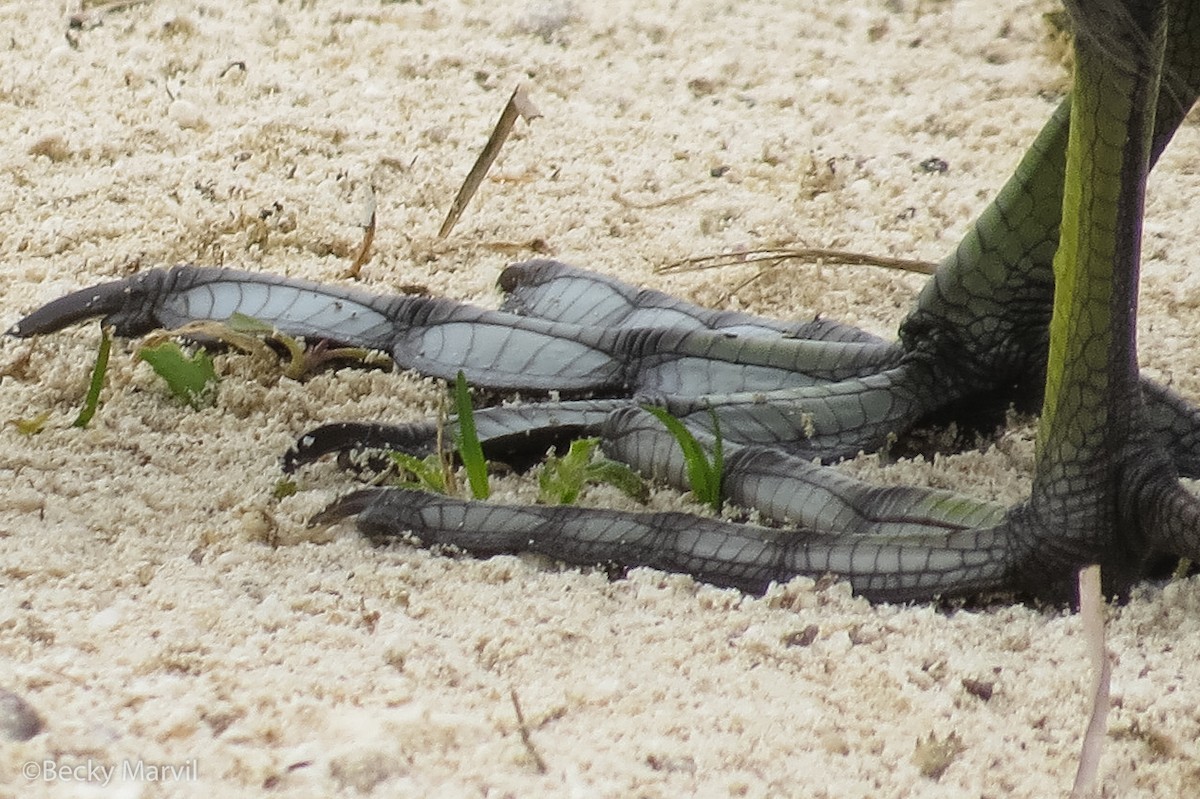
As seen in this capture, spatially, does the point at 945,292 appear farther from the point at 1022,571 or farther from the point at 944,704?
the point at 944,704

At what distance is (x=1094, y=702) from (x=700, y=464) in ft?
2.54

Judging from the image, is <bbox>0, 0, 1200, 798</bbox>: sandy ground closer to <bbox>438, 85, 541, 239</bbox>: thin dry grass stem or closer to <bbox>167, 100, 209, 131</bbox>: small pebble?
<bbox>167, 100, 209, 131</bbox>: small pebble

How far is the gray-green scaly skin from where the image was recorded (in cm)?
162

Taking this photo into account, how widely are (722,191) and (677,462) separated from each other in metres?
1.58

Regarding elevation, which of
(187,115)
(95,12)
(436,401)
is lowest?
(436,401)

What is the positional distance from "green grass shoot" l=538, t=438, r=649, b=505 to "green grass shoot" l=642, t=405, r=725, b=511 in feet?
0.28

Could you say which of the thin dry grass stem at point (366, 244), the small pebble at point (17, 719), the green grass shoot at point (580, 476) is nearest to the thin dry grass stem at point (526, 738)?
the small pebble at point (17, 719)

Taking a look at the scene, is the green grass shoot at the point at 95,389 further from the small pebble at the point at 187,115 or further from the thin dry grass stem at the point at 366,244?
the small pebble at the point at 187,115

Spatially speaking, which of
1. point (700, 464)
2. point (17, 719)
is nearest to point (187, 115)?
point (700, 464)

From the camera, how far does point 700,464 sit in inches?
76.6

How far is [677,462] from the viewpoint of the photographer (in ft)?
6.65

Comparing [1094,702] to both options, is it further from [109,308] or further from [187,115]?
[187,115]

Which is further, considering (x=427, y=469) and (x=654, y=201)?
(x=654, y=201)

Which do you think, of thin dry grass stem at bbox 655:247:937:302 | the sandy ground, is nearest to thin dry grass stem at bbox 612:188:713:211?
the sandy ground
